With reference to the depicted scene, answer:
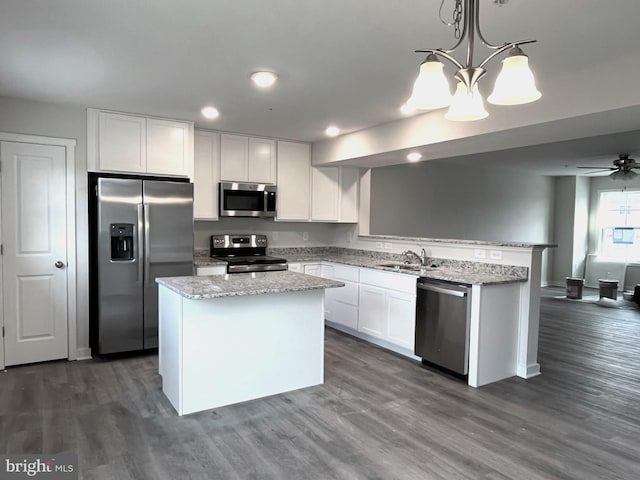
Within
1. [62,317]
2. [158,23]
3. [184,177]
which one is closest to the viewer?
[158,23]

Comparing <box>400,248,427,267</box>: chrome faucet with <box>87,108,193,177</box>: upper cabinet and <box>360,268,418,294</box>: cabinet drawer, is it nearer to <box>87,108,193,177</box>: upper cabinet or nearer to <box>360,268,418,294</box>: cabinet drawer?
<box>360,268,418,294</box>: cabinet drawer

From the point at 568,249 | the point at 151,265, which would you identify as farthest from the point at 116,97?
the point at 568,249

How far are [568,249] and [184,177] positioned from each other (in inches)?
326

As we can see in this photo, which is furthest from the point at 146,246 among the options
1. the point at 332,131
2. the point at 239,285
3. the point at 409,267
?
the point at 409,267

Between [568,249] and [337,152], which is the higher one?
[337,152]

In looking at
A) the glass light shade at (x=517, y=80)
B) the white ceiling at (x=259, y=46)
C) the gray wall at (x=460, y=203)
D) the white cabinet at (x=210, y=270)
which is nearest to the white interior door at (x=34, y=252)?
the white ceiling at (x=259, y=46)

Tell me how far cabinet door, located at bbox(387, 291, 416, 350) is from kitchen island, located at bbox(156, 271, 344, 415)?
1065 millimetres

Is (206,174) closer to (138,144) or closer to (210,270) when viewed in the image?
(138,144)

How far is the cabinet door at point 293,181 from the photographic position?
5422 millimetres

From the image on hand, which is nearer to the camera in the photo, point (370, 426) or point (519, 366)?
point (370, 426)

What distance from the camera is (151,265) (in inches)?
164

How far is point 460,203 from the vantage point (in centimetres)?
786

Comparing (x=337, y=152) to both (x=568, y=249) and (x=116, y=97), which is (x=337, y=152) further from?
(x=568, y=249)

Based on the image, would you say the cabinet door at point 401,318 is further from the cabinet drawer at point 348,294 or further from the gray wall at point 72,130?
the gray wall at point 72,130
